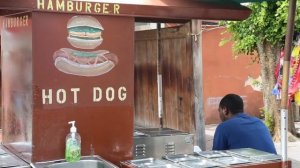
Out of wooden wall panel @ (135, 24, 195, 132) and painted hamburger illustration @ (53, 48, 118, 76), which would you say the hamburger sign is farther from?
wooden wall panel @ (135, 24, 195, 132)

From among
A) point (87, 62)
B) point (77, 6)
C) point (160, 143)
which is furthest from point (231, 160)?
point (77, 6)

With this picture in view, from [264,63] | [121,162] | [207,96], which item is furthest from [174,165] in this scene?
[207,96]

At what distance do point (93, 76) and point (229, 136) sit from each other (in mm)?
1315

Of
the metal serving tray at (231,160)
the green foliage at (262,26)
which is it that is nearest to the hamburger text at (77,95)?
the metal serving tray at (231,160)

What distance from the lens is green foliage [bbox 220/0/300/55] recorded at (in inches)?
300

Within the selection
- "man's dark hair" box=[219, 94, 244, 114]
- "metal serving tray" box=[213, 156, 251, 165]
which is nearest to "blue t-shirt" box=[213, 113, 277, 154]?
"man's dark hair" box=[219, 94, 244, 114]

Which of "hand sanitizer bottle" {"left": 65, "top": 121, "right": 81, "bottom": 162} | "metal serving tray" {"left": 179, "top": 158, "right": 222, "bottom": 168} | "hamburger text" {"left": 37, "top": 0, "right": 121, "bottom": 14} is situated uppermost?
"hamburger text" {"left": 37, "top": 0, "right": 121, "bottom": 14}

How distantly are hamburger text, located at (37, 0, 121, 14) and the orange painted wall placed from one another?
346 inches

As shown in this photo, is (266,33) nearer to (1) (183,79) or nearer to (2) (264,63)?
(2) (264,63)

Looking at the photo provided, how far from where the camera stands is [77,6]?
280cm

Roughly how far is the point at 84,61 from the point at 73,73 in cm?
10

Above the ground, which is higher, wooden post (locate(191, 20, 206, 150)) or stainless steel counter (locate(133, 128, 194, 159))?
wooden post (locate(191, 20, 206, 150))

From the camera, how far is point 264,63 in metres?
8.67

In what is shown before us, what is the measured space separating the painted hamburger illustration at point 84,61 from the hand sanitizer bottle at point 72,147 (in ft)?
1.20
